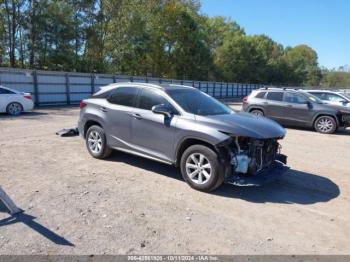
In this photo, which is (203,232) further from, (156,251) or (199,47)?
(199,47)

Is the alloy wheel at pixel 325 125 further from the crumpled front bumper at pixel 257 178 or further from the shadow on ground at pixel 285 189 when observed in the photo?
the crumpled front bumper at pixel 257 178

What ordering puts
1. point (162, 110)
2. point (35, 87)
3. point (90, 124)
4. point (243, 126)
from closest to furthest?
1. point (243, 126)
2. point (162, 110)
3. point (90, 124)
4. point (35, 87)

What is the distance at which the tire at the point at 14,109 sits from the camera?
1492 cm

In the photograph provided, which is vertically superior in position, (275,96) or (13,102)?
(275,96)

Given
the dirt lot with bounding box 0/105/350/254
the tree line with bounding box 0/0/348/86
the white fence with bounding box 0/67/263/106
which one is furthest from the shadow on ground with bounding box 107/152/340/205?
the tree line with bounding box 0/0/348/86

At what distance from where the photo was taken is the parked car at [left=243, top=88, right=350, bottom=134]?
43.3 feet

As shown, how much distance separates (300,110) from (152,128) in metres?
9.16

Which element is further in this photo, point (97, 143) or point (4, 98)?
point (4, 98)

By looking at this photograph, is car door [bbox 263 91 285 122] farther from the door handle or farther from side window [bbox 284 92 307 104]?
the door handle

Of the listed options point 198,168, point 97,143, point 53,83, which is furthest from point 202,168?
point 53,83

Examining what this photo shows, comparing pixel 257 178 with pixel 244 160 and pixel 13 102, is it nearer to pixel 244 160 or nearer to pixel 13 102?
pixel 244 160

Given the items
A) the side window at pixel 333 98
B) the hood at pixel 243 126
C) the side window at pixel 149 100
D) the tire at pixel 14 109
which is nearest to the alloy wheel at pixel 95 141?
the side window at pixel 149 100

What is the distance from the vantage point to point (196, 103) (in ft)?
20.9

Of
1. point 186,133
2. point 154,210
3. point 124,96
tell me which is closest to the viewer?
point 154,210
